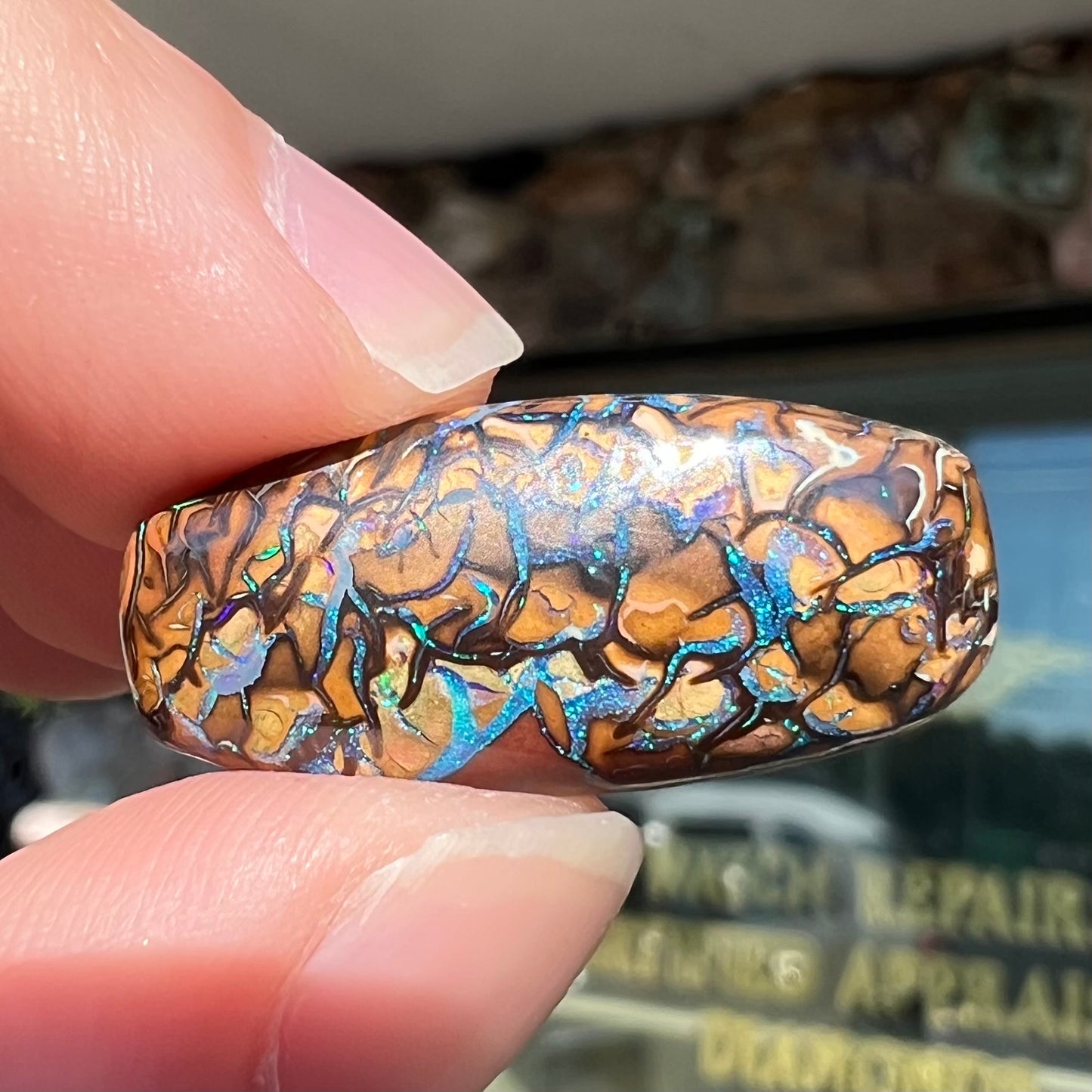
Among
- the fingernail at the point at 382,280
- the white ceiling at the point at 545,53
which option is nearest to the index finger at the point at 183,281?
the fingernail at the point at 382,280

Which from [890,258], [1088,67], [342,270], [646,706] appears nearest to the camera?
[646,706]

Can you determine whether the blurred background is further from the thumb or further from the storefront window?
the thumb

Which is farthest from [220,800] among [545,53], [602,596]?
[545,53]

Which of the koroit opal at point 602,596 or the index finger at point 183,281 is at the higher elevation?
the index finger at point 183,281

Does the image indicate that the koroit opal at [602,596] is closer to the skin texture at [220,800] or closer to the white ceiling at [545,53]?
the skin texture at [220,800]

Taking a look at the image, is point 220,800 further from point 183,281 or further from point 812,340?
point 812,340

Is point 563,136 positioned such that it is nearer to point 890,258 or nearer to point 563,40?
point 563,40

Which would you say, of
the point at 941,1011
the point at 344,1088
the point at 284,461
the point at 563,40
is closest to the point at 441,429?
the point at 284,461

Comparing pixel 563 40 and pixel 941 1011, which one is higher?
pixel 563 40
